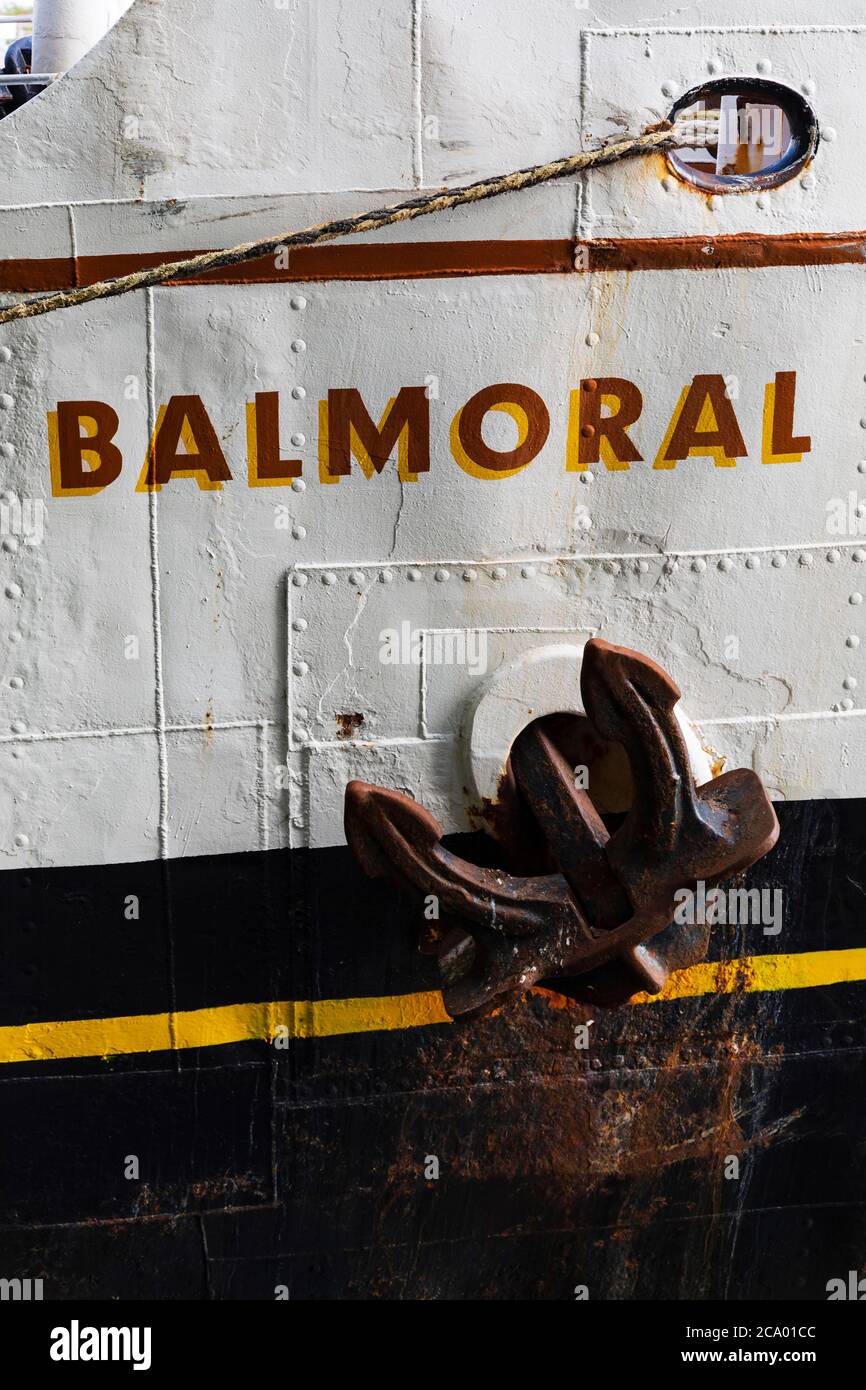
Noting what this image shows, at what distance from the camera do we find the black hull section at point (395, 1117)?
2.72 metres

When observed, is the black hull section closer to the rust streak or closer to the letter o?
the letter o

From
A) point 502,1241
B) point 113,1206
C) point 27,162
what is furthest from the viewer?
point 502,1241

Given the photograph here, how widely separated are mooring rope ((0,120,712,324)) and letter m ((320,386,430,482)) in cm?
30

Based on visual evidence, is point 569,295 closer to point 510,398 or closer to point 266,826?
point 510,398

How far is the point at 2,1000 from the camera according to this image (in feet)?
8.76

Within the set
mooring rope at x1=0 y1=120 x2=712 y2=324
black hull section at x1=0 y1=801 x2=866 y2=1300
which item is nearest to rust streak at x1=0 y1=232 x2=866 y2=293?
mooring rope at x1=0 y1=120 x2=712 y2=324

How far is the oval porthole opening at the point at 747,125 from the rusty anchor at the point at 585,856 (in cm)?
99

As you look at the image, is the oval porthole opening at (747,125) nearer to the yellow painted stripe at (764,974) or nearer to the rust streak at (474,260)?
the rust streak at (474,260)

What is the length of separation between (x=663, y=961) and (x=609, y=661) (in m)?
0.70

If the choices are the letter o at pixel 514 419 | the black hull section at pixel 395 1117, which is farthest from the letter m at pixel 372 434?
the black hull section at pixel 395 1117

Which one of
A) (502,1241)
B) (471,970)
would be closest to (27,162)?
(471,970)

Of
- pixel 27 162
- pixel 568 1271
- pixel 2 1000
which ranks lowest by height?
pixel 568 1271

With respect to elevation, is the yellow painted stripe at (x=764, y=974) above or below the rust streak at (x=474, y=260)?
below

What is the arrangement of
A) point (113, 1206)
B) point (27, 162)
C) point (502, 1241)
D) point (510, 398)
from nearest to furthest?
point (27, 162), point (510, 398), point (113, 1206), point (502, 1241)
